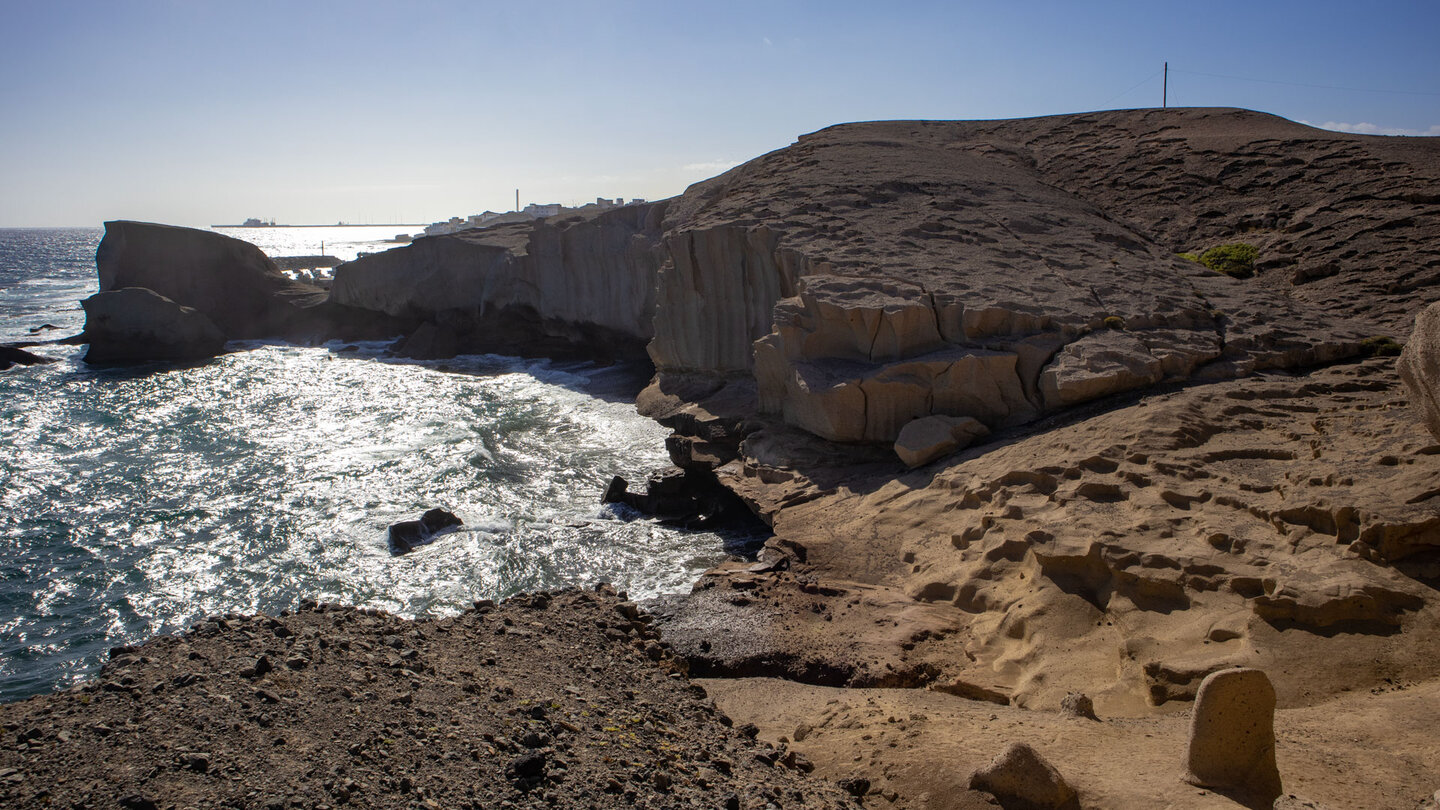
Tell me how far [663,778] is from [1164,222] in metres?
22.2

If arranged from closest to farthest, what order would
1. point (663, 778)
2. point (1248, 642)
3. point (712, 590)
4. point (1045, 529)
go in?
point (663, 778) < point (1248, 642) < point (1045, 529) < point (712, 590)

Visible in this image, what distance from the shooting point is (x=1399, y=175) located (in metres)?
20.6

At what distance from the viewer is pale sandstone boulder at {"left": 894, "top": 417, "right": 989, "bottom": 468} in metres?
14.3

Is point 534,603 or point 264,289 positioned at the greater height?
point 264,289

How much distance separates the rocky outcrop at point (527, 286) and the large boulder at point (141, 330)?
6941mm

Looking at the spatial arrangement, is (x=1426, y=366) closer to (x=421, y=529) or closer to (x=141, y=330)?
(x=421, y=529)

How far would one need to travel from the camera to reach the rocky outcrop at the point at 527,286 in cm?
3228

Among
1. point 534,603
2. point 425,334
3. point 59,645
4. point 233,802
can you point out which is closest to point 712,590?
point 534,603

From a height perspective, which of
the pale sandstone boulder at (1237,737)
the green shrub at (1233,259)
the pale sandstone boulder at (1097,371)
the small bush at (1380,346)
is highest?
the green shrub at (1233,259)

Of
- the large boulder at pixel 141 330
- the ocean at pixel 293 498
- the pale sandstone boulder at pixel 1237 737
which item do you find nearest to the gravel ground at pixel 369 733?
the pale sandstone boulder at pixel 1237 737

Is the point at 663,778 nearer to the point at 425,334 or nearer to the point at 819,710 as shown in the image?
the point at 819,710

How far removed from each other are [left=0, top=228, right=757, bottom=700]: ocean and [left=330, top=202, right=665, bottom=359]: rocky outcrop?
2.68m

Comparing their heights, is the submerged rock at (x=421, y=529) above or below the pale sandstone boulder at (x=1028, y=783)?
below

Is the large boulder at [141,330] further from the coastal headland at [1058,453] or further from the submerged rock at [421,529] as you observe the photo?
the submerged rock at [421,529]
